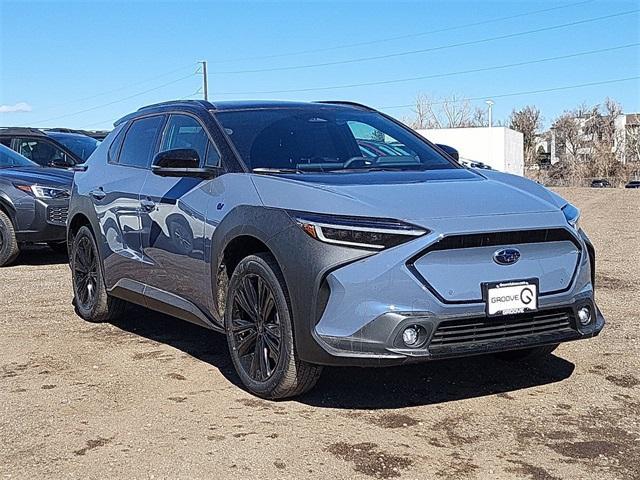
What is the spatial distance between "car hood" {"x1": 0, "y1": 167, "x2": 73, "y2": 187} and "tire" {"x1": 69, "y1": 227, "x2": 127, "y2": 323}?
11.6ft

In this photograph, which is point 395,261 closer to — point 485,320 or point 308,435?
point 485,320

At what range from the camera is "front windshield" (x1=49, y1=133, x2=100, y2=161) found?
1333 centimetres

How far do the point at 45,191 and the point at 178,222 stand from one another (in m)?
5.64

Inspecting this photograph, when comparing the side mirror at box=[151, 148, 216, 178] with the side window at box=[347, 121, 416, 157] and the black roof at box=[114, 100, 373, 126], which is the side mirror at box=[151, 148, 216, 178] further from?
the side window at box=[347, 121, 416, 157]

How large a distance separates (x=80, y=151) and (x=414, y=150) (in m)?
8.63

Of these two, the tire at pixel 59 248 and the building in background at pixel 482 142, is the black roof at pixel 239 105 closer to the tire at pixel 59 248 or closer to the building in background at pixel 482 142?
the tire at pixel 59 248

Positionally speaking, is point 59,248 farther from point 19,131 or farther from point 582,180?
point 582,180

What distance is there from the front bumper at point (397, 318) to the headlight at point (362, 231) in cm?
5

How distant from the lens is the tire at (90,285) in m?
7.00

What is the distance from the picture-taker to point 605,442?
4160 mm

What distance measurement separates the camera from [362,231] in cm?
427

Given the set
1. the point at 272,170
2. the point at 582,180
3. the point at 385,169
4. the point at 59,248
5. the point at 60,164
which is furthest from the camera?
the point at 582,180

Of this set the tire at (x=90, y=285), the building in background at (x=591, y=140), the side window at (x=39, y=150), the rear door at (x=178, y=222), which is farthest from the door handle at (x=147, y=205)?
the building in background at (x=591, y=140)

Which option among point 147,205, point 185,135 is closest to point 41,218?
point 147,205
